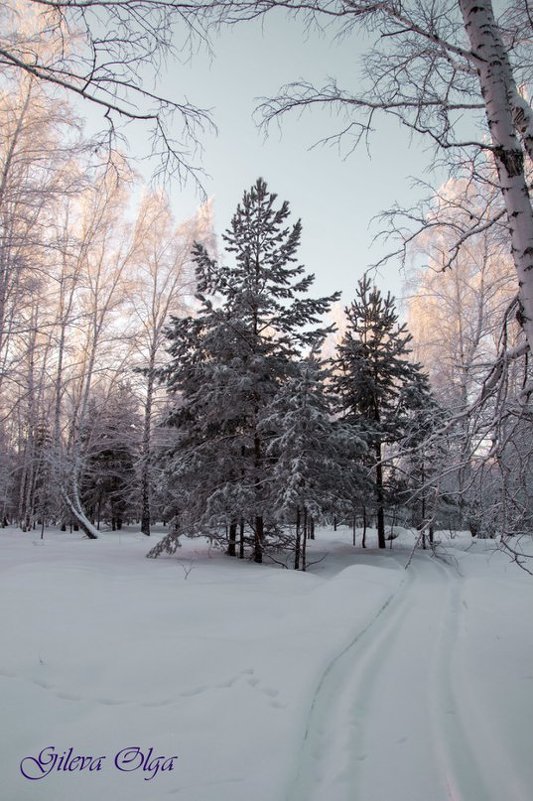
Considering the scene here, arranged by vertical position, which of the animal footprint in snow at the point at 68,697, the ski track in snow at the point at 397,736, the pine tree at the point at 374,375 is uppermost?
the pine tree at the point at 374,375

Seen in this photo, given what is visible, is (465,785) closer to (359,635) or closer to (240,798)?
(240,798)

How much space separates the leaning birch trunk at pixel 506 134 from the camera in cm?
236

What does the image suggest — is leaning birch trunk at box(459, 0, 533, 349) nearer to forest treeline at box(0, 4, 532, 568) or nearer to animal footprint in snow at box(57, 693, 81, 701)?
forest treeline at box(0, 4, 532, 568)

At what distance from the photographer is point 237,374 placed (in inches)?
380

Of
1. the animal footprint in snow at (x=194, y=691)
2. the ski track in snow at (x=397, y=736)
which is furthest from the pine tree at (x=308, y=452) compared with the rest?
the animal footprint in snow at (x=194, y=691)

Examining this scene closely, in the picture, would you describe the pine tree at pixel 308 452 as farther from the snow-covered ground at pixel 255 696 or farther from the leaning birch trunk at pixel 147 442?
the leaning birch trunk at pixel 147 442

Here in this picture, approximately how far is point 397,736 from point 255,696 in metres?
1.02

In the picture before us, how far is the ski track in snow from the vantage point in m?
2.21

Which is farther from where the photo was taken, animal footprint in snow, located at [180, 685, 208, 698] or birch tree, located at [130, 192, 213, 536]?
birch tree, located at [130, 192, 213, 536]

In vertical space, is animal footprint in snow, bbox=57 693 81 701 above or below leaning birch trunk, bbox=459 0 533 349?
below

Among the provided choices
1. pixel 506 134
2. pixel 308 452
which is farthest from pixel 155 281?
pixel 506 134

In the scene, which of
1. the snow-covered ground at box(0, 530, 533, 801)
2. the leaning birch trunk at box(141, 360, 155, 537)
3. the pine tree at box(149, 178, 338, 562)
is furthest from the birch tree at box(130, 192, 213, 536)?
the snow-covered ground at box(0, 530, 533, 801)
